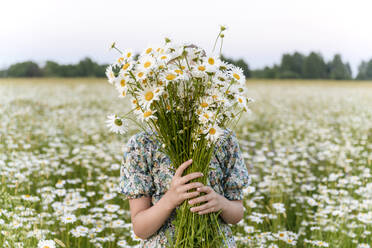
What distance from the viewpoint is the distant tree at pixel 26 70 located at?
72.5ft

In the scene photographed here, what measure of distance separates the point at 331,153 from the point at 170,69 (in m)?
4.70

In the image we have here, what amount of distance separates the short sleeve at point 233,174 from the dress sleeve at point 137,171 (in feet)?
1.31

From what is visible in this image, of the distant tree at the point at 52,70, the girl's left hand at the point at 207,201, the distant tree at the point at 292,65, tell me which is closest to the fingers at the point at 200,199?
the girl's left hand at the point at 207,201

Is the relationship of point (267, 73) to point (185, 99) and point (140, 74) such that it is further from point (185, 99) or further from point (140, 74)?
point (140, 74)

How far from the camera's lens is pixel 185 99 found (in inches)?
58.5

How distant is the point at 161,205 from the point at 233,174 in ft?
1.62

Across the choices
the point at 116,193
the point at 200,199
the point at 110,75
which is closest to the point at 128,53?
the point at 110,75

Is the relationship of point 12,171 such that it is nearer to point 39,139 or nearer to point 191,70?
point 39,139

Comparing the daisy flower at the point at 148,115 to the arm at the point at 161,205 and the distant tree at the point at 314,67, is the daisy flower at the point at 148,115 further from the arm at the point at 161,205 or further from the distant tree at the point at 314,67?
the distant tree at the point at 314,67

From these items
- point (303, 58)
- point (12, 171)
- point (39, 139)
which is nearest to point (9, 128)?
point (39, 139)

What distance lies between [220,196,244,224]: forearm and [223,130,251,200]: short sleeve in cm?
8

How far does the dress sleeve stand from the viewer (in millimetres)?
1846

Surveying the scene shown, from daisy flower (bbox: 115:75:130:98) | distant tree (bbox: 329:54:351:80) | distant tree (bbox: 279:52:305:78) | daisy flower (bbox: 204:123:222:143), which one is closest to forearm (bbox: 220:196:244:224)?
daisy flower (bbox: 204:123:222:143)

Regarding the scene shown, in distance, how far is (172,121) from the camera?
1.47 m
